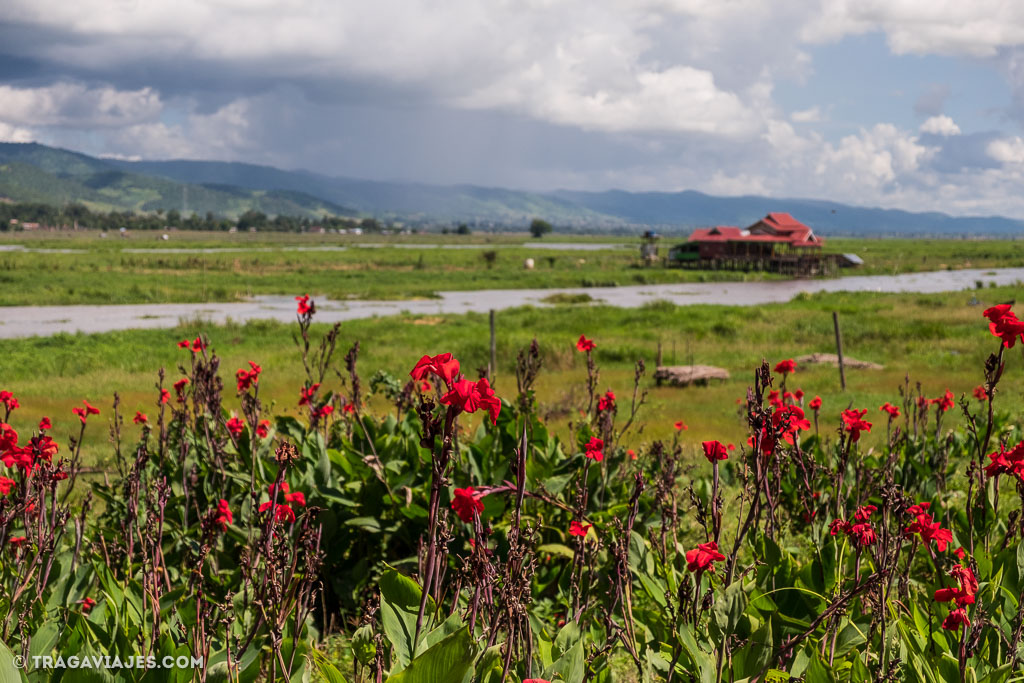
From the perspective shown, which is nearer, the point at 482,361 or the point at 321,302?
the point at 482,361

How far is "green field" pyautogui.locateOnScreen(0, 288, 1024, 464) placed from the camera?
50.0 ft

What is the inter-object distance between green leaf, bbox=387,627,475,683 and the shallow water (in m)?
27.9

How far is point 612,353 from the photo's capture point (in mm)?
22094

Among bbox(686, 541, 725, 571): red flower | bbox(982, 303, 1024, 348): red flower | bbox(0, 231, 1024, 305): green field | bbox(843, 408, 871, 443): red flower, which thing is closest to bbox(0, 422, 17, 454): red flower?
bbox(686, 541, 725, 571): red flower

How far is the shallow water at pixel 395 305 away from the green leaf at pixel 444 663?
27.9 metres

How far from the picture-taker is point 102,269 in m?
57.4

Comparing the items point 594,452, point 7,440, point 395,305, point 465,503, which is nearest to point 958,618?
point 594,452

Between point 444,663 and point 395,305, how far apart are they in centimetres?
4203

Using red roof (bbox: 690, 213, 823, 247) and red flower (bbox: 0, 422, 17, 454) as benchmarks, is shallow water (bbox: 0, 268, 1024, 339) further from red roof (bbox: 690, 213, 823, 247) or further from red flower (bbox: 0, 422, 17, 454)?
red flower (bbox: 0, 422, 17, 454)

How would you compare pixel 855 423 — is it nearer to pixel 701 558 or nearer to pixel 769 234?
pixel 701 558

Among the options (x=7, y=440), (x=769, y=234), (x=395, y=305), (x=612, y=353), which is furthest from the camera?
(x=769, y=234)

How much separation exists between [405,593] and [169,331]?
26275mm

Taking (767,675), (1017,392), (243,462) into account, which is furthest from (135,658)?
(1017,392)

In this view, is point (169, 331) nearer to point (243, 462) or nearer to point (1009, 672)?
point (243, 462)
